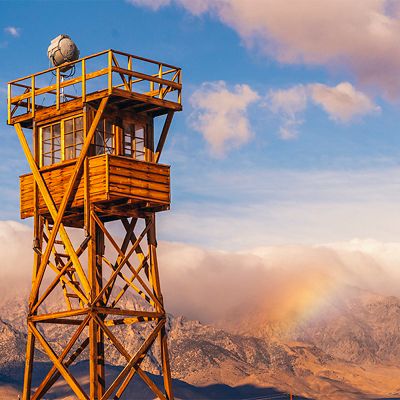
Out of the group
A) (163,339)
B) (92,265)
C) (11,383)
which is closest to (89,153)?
(92,265)

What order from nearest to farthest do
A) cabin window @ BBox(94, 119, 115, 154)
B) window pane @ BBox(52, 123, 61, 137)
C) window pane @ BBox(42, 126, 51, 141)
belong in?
cabin window @ BBox(94, 119, 115, 154) < window pane @ BBox(52, 123, 61, 137) < window pane @ BBox(42, 126, 51, 141)

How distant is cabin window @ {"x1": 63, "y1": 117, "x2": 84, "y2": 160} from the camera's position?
41219 mm

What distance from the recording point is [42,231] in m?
42.4

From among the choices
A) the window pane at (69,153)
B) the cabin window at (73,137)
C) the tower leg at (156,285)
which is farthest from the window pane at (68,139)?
the tower leg at (156,285)

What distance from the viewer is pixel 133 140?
41.9 meters

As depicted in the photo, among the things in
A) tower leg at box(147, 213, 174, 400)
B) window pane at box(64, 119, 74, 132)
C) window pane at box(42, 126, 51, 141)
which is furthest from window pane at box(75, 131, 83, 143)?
tower leg at box(147, 213, 174, 400)

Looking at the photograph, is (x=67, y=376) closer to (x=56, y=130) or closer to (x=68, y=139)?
(x=68, y=139)

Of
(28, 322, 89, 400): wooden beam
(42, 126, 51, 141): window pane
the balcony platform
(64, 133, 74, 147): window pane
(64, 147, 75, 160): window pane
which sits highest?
(42, 126, 51, 141): window pane

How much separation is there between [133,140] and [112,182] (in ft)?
10.1

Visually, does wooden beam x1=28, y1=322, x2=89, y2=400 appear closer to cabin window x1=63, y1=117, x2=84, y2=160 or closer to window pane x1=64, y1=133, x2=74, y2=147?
cabin window x1=63, y1=117, x2=84, y2=160

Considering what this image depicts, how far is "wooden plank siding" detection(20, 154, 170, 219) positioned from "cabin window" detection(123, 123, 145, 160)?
1.04m

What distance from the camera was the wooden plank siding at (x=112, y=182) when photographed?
39.5m

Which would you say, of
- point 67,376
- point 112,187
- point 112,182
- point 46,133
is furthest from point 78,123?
point 67,376

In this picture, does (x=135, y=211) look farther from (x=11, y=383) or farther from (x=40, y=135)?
(x=11, y=383)
